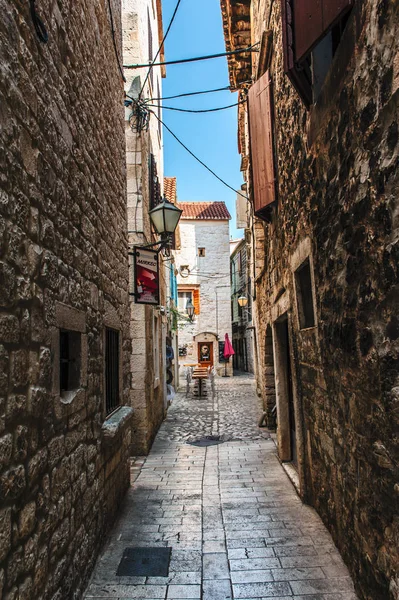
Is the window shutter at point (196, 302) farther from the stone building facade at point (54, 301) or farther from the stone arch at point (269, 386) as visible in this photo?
the stone building facade at point (54, 301)

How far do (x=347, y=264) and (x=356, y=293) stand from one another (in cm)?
24

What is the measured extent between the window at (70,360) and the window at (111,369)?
1.19 metres

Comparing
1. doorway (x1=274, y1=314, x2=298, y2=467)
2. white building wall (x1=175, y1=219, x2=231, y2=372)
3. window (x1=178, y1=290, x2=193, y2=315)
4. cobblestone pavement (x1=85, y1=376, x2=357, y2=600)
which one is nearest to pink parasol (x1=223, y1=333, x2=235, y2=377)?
white building wall (x1=175, y1=219, x2=231, y2=372)

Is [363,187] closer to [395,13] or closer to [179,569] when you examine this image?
[395,13]

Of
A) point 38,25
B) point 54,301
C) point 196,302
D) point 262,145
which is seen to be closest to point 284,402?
point 262,145

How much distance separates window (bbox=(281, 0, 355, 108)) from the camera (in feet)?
8.57

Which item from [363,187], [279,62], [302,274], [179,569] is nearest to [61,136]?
[363,187]

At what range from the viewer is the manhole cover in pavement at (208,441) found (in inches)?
285

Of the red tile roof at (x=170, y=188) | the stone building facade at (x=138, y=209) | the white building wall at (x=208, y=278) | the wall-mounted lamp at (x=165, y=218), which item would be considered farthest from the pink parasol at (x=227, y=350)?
the wall-mounted lamp at (x=165, y=218)

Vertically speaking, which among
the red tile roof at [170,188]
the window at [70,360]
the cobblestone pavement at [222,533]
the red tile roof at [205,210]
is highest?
the red tile roof at [205,210]

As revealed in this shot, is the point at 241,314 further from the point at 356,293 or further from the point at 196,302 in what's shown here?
the point at 356,293

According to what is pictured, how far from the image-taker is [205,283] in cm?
2422

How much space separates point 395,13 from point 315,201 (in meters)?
1.67

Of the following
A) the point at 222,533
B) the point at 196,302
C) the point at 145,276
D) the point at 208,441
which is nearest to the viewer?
the point at 222,533
